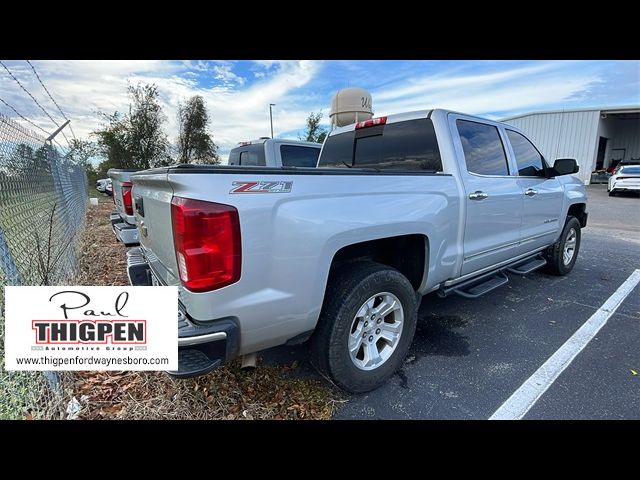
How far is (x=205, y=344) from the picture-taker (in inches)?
69.0

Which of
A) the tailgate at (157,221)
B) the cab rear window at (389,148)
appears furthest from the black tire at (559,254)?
the tailgate at (157,221)

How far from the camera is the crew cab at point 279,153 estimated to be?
6.02 meters

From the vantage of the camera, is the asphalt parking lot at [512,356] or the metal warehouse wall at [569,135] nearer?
the asphalt parking lot at [512,356]

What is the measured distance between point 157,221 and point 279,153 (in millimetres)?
4244

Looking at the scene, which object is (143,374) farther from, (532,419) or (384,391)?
(532,419)

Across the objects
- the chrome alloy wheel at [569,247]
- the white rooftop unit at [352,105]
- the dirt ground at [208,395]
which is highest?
the white rooftop unit at [352,105]

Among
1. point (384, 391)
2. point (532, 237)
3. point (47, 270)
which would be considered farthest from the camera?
point (532, 237)

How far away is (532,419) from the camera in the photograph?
2.21m

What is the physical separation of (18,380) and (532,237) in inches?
195

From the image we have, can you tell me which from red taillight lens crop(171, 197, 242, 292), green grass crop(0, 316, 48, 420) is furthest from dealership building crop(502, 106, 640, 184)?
green grass crop(0, 316, 48, 420)

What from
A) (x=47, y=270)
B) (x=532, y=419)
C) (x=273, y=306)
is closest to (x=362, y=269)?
(x=273, y=306)

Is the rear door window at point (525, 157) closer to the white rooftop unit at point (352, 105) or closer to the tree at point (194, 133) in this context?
the white rooftop unit at point (352, 105)
